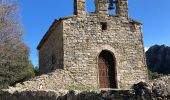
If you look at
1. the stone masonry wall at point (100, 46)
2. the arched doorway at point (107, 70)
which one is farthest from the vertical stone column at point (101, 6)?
the arched doorway at point (107, 70)

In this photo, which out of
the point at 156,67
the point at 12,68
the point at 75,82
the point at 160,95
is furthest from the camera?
the point at 156,67

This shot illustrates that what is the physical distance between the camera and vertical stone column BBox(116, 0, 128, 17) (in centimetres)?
1731

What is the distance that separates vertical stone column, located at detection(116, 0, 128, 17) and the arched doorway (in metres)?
2.34

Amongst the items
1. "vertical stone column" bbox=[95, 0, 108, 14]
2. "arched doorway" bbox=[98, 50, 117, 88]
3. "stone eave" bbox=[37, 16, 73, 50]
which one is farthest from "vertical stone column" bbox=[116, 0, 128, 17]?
"stone eave" bbox=[37, 16, 73, 50]

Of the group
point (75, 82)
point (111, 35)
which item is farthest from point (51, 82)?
point (111, 35)

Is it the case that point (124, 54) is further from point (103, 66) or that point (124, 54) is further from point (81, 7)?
point (81, 7)

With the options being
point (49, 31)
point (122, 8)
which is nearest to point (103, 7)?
point (122, 8)

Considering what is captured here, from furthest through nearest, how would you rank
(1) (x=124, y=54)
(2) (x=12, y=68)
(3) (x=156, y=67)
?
(3) (x=156, y=67) → (2) (x=12, y=68) → (1) (x=124, y=54)

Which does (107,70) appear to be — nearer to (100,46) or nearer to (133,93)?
(100,46)

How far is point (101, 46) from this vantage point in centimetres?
1661

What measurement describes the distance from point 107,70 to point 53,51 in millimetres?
3505

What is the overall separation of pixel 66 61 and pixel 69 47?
775 millimetres

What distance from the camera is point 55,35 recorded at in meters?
17.7

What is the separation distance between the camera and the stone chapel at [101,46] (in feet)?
52.8
